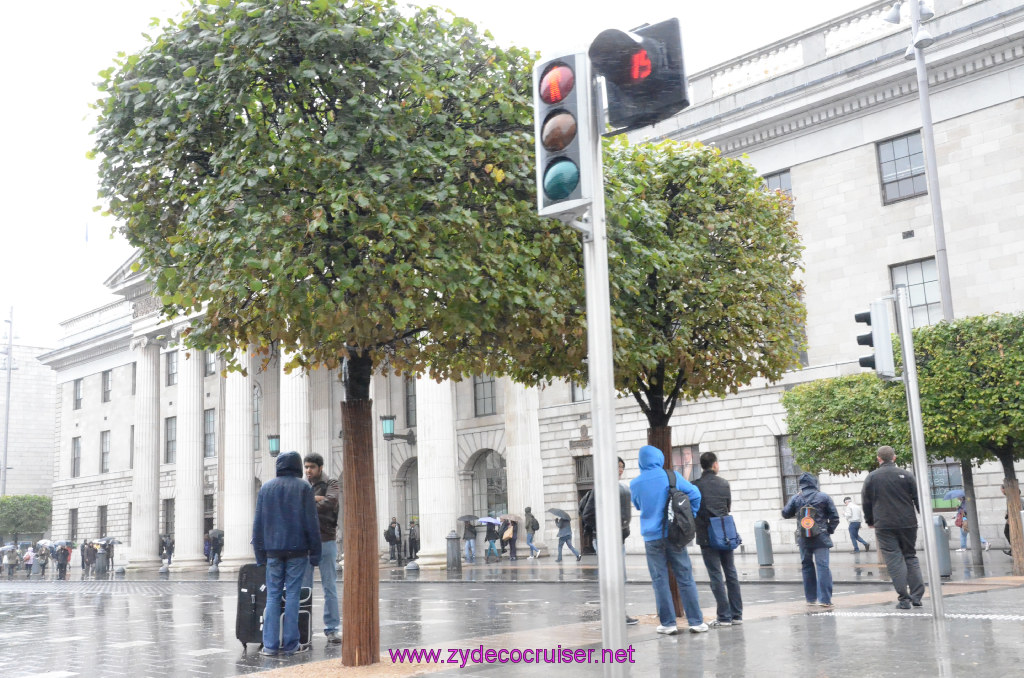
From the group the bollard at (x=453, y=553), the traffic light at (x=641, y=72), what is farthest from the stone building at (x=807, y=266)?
the traffic light at (x=641, y=72)

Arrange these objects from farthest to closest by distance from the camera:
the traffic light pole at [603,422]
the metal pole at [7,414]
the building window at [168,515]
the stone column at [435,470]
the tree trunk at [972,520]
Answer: the metal pole at [7,414] → the building window at [168,515] → the stone column at [435,470] → the tree trunk at [972,520] → the traffic light pole at [603,422]

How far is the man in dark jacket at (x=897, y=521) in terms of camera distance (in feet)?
36.2

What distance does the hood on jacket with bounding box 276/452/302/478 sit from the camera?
9648 millimetres

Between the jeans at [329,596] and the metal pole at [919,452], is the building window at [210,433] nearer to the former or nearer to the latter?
the jeans at [329,596]

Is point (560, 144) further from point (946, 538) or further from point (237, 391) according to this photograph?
point (237, 391)

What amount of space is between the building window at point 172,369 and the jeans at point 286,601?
A: 43981 millimetres

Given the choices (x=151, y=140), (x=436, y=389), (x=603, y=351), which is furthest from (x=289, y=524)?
(x=436, y=389)

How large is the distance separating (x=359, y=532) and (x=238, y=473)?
31.1m

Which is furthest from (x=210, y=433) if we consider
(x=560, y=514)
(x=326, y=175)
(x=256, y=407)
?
(x=326, y=175)

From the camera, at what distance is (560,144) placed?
4367 millimetres

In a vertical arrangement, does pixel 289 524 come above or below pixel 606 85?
below

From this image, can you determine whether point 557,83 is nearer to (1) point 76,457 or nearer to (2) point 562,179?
(2) point 562,179

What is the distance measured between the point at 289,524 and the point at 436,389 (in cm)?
2143

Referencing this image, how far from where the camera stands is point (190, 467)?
40.3 meters
